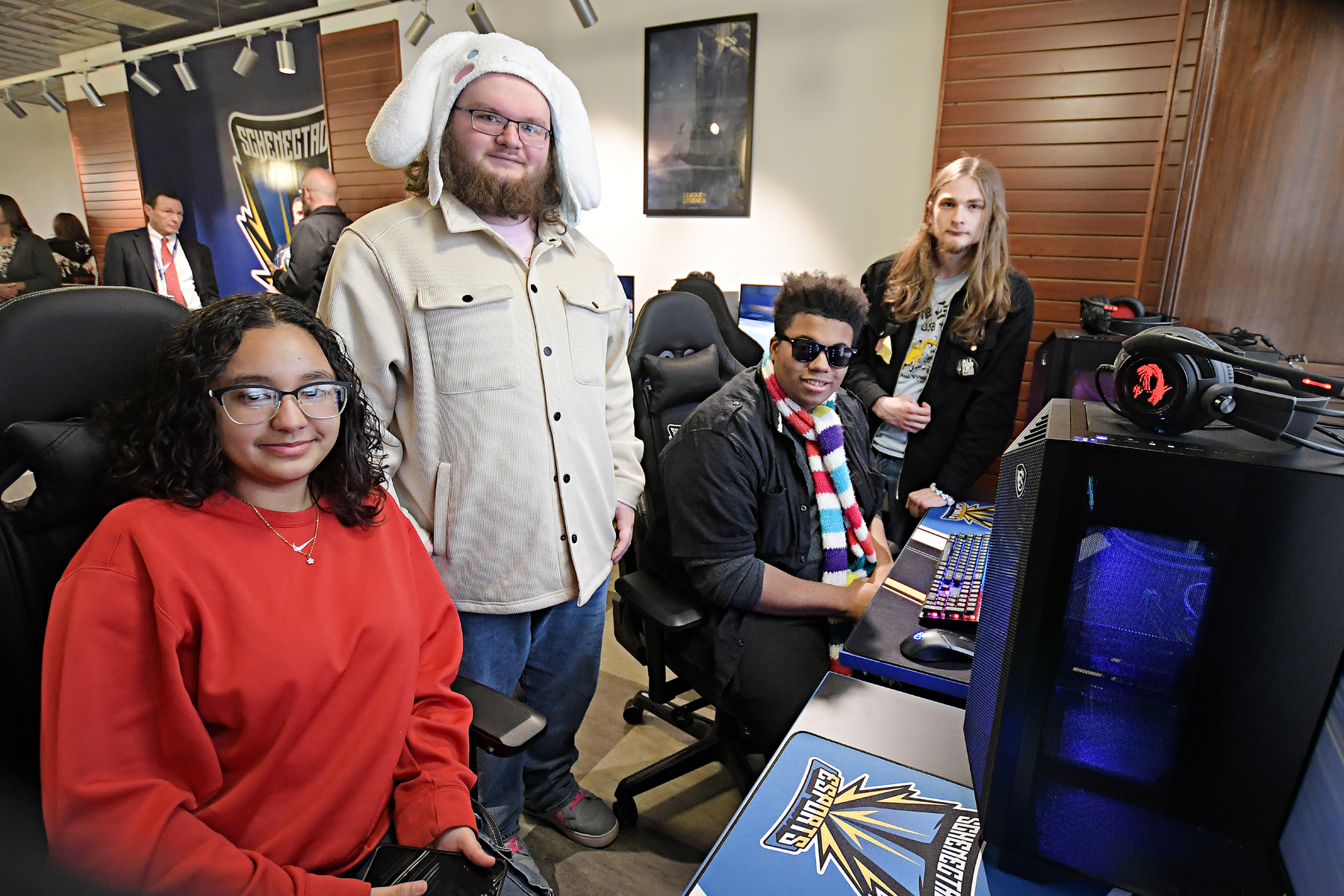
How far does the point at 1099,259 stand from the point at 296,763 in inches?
141

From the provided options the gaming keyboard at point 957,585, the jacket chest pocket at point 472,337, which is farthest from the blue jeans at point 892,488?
the jacket chest pocket at point 472,337

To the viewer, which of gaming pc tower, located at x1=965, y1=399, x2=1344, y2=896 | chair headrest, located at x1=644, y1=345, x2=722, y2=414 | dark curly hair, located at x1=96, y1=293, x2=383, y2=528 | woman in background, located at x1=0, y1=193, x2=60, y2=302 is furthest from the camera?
woman in background, located at x1=0, y1=193, x2=60, y2=302

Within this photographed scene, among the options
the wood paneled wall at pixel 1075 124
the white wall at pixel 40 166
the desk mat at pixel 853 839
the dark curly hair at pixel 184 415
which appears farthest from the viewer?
the white wall at pixel 40 166

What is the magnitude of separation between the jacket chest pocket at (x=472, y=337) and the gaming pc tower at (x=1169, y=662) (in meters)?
0.95

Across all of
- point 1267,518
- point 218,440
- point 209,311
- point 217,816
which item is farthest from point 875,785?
point 209,311

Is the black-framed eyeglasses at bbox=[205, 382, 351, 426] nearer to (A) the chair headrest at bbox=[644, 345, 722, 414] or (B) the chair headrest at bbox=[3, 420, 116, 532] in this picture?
(B) the chair headrest at bbox=[3, 420, 116, 532]

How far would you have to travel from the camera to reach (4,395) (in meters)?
0.87

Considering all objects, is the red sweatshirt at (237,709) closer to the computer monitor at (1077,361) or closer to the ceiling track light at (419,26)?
the computer monitor at (1077,361)

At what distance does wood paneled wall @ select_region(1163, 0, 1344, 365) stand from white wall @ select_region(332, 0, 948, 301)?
1.35 meters

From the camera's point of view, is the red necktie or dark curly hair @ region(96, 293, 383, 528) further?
the red necktie

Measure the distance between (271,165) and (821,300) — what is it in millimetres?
6446

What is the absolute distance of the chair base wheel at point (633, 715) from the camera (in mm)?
2342

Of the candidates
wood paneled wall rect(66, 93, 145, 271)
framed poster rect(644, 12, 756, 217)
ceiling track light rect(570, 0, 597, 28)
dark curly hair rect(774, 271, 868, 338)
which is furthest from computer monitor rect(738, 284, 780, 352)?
wood paneled wall rect(66, 93, 145, 271)

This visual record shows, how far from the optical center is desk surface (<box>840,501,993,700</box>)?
3.79 feet
